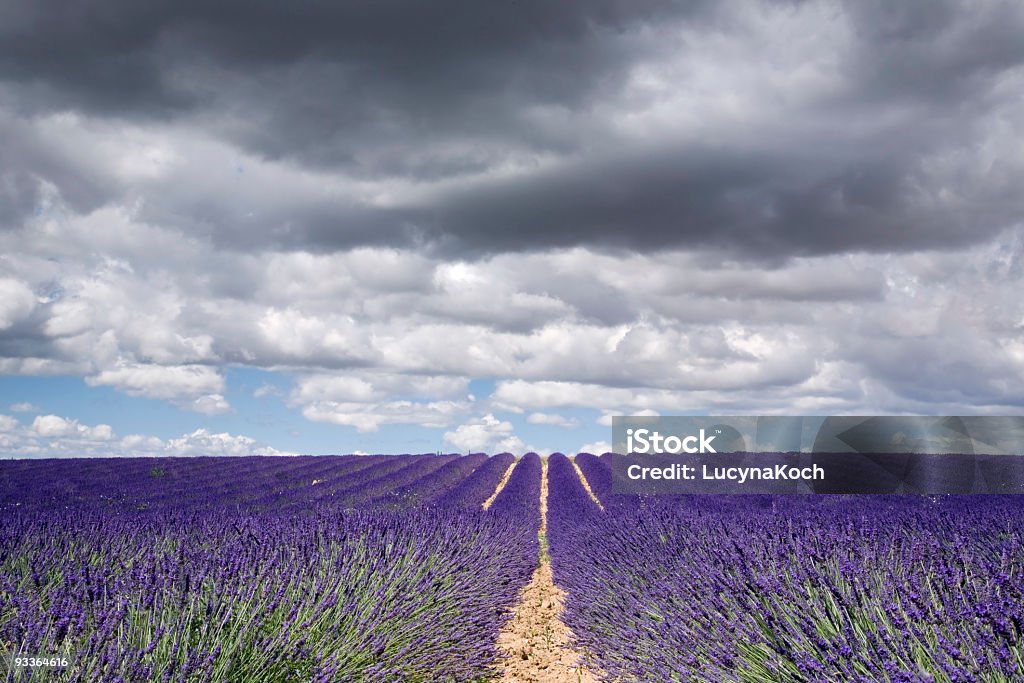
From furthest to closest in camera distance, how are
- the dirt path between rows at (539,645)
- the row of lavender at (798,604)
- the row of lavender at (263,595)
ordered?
the dirt path between rows at (539,645), the row of lavender at (263,595), the row of lavender at (798,604)

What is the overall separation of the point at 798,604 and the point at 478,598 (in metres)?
2.70

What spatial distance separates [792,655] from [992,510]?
20.9 feet

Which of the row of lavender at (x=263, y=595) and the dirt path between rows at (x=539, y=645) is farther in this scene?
the dirt path between rows at (x=539, y=645)

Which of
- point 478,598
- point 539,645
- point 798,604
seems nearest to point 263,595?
point 478,598

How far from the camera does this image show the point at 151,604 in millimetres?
2943

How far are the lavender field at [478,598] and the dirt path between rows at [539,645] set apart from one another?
16 centimetres

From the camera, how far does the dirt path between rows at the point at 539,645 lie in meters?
4.71

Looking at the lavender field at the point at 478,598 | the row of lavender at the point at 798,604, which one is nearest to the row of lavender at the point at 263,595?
the lavender field at the point at 478,598

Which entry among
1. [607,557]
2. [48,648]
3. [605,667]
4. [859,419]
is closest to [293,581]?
[48,648]

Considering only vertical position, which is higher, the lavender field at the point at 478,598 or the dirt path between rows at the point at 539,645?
the lavender field at the point at 478,598

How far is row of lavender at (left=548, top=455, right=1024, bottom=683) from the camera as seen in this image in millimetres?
2432

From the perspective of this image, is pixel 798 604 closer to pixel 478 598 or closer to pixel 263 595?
pixel 263 595

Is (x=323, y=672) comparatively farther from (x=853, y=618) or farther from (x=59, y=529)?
(x=59, y=529)

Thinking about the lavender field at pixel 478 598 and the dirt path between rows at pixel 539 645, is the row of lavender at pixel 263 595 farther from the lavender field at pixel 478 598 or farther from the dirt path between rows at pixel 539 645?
the dirt path between rows at pixel 539 645
